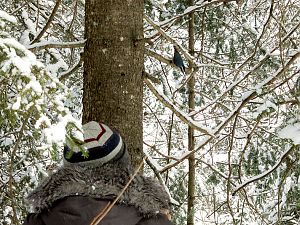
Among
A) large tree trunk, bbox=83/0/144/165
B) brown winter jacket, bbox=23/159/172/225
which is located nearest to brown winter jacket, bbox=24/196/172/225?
brown winter jacket, bbox=23/159/172/225

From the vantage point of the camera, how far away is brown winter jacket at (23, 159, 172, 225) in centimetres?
186

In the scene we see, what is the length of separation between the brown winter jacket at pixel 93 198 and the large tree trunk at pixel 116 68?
0.70 m

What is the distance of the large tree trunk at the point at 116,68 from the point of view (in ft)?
9.19

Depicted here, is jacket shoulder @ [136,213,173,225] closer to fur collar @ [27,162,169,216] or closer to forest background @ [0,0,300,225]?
fur collar @ [27,162,169,216]

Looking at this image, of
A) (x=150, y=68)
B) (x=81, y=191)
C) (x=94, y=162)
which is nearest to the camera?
(x=81, y=191)

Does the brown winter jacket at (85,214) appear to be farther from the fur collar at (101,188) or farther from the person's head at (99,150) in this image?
the person's head at (99,150)

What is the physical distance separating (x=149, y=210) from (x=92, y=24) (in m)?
1.28

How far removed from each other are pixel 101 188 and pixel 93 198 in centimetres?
7

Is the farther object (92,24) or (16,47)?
(92,24)

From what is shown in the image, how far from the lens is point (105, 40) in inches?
112

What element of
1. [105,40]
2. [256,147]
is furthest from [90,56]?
[256,147]

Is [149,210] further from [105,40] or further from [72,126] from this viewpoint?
[105,40]

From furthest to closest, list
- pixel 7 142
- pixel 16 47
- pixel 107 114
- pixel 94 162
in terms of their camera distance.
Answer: pixel 7 142 → pixel 107 114 → pixel 94 162 → pixel 16 47

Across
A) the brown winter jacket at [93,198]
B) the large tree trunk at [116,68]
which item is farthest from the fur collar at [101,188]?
the large tree trunk at [116,68]
